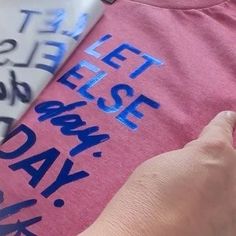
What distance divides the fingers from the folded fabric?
163mm

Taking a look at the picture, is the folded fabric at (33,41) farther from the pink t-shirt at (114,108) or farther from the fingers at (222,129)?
the fingers at (222,129)

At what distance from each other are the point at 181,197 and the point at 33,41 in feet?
0.80

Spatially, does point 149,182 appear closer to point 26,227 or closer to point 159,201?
point 159,201

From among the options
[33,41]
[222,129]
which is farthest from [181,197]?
[33,41]

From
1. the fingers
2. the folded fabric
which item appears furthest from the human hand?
the folded fabric

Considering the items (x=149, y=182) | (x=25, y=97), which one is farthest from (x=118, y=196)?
(x=25, y=97)

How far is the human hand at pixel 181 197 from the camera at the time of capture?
34cm

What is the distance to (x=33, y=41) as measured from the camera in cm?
52

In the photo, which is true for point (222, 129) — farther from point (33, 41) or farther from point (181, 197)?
point (33, 41)

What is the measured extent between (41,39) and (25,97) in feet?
0.23

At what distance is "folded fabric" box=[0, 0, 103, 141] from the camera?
0.49 meters

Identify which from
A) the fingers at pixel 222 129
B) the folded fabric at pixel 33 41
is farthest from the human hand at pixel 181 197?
the folded fabric at pixel 33 41

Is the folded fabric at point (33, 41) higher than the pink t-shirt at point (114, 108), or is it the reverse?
the folded fabric at point (33, 41)

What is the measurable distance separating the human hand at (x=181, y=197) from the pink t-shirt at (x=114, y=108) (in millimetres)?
69
